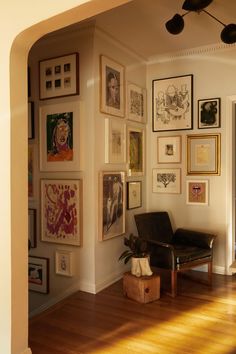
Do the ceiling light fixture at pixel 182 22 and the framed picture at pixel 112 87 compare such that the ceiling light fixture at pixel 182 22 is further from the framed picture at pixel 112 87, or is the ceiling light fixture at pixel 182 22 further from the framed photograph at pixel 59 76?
the framed photograph at pixel 59 76

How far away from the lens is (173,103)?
14.7 feet

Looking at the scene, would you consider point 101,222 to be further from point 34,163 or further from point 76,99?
point 76,99

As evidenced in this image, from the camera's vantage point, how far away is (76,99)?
3.68m

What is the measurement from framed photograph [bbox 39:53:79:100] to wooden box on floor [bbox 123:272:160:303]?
206cm

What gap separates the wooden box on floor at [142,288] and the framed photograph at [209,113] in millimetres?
1993

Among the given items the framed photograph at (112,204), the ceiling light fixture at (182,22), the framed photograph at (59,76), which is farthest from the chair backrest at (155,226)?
the ceiling light fixture at (182,22)

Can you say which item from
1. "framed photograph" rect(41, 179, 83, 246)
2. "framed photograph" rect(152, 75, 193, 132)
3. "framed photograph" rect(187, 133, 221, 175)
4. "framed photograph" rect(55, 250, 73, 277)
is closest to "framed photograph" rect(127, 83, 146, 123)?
"framed photograph" rect(152, 75, 193, 132)

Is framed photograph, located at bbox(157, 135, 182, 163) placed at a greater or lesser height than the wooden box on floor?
greater

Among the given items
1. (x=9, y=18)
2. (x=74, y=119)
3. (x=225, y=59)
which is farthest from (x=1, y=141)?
(x=225, y=59)

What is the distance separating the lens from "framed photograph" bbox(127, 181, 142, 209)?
14.1 ft

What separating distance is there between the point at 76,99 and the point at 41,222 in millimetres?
1450

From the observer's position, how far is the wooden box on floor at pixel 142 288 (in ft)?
Answer: 11.1

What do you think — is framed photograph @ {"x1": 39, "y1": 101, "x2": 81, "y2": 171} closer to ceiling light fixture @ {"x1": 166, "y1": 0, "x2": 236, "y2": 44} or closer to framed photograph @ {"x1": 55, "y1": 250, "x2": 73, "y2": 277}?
framed photograph @ {"x1": 55, "y1": 250, "x2": 73, "y2": 277}

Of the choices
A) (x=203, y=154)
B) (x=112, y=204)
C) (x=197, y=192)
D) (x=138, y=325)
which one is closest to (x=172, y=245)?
(x=197, y=192)
